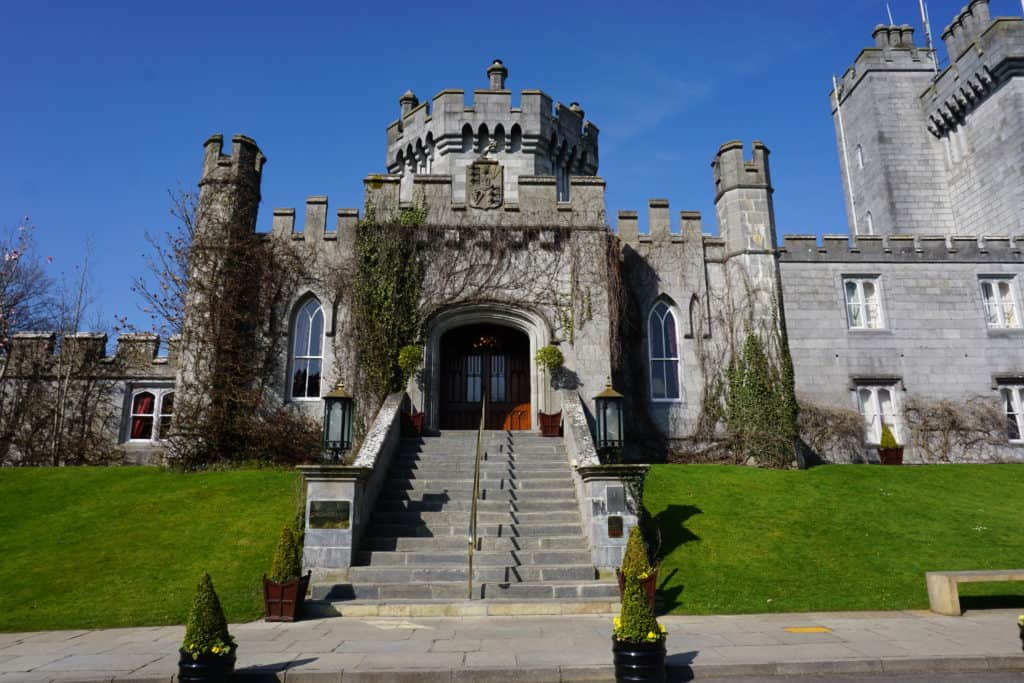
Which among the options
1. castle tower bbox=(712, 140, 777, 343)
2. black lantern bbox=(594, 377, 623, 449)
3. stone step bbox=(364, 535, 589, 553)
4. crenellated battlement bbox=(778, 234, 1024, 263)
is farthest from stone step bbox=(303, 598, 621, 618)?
crenellated battlement bbox=(778, 234, 1024, 263)

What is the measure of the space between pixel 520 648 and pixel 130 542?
7.56m

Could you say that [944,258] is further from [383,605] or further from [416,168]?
[383,605]

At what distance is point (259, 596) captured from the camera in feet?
31.0

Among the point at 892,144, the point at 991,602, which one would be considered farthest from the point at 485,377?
the point at 892,144

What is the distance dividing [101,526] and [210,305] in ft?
22.4

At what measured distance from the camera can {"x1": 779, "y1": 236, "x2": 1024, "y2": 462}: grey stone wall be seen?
19562mm

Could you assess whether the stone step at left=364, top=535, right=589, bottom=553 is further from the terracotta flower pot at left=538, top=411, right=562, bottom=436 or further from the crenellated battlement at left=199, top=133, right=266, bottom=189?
the crenellated battlement at left=199, top=133, right=266, bottom=189

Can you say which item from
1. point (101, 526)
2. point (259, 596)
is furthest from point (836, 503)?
point (101, 526)

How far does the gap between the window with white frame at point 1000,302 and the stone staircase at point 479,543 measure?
623 inches

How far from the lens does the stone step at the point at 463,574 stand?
9789 mm

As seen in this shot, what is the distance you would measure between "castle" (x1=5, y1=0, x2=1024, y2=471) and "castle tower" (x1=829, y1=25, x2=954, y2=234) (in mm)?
8242

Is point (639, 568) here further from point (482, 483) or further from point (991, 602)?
point (991, 602)

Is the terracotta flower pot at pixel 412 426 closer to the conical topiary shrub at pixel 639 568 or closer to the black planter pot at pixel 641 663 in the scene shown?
the conical topiary shrub at pixel 639 568

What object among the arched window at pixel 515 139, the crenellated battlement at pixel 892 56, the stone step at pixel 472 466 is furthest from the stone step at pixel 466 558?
the crenellated battlement at pixel 892 56
